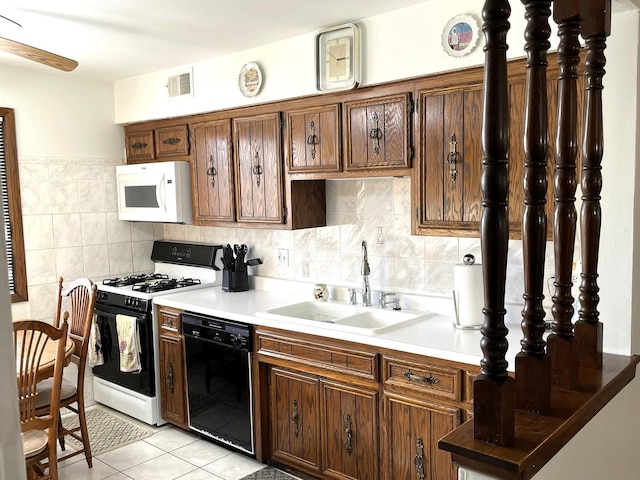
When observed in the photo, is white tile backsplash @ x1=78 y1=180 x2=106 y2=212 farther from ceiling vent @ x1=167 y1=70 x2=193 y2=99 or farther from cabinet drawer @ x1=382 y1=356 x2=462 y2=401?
cabinet drawer @ x1=382 y1=356 x2=462 y2=401

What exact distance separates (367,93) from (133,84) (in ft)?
7.14

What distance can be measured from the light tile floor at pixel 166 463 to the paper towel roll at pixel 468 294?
4.98 ft

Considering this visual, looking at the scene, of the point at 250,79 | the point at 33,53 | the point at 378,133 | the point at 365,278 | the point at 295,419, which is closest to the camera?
the point at 33,53

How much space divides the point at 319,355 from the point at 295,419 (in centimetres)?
46

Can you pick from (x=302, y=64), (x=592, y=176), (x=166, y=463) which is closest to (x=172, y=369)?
(x=166, y=463)

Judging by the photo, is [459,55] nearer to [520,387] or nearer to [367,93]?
[367,93]

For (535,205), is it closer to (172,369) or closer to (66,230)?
(172,369)

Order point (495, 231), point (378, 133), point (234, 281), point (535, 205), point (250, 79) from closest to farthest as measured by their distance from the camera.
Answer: point (495, 231)
point (535, 205)
point (378, 133)
point (250, 79)
point (234, 281)

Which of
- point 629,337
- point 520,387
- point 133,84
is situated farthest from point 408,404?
point 133,84

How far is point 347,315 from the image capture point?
3.38m

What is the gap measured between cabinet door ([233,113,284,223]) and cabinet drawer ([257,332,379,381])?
781 millimetres

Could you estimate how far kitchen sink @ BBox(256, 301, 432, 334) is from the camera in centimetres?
290

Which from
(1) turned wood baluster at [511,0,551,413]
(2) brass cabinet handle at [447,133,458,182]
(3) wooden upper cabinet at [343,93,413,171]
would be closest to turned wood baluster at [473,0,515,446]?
(1) turned wood baluster at [511,0,551,413]

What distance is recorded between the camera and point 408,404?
2.60 meters
